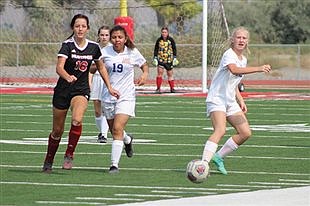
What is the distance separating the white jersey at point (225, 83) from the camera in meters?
15.3

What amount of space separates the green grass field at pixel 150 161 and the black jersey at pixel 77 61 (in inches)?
41.2

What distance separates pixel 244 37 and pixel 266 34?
5235 centimetres

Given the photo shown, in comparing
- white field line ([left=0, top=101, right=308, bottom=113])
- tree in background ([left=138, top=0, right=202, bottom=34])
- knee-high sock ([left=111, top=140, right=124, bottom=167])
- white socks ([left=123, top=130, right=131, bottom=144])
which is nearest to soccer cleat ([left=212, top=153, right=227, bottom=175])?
knee-high sock ([left=111, top=140, right=124, bottom=167])

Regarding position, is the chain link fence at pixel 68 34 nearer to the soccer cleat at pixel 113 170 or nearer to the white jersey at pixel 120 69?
the white jersey at pixel 120 69

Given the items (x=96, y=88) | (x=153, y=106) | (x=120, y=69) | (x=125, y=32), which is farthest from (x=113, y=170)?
(x=153, y=106)

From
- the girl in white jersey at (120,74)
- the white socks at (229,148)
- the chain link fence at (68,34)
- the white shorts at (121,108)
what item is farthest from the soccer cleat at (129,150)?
the chain link fence at (68,34)

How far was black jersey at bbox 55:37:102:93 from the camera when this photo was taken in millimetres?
15953

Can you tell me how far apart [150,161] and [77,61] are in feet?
6.32

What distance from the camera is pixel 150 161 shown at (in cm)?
1711

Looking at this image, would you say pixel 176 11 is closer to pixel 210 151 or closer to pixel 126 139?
pixel 126 139

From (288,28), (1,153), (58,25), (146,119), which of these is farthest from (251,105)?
(288,28)

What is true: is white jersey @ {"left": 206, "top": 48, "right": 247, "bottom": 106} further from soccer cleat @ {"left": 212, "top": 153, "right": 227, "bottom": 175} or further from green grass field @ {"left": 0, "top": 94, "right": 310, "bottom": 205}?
green grass field @ {"left": 0, "top": 94, "right": 310, "bottom": 205}

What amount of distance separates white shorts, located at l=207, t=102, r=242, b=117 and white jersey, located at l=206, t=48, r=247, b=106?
0.12ft

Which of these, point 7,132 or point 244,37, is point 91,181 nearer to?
point 244,37
